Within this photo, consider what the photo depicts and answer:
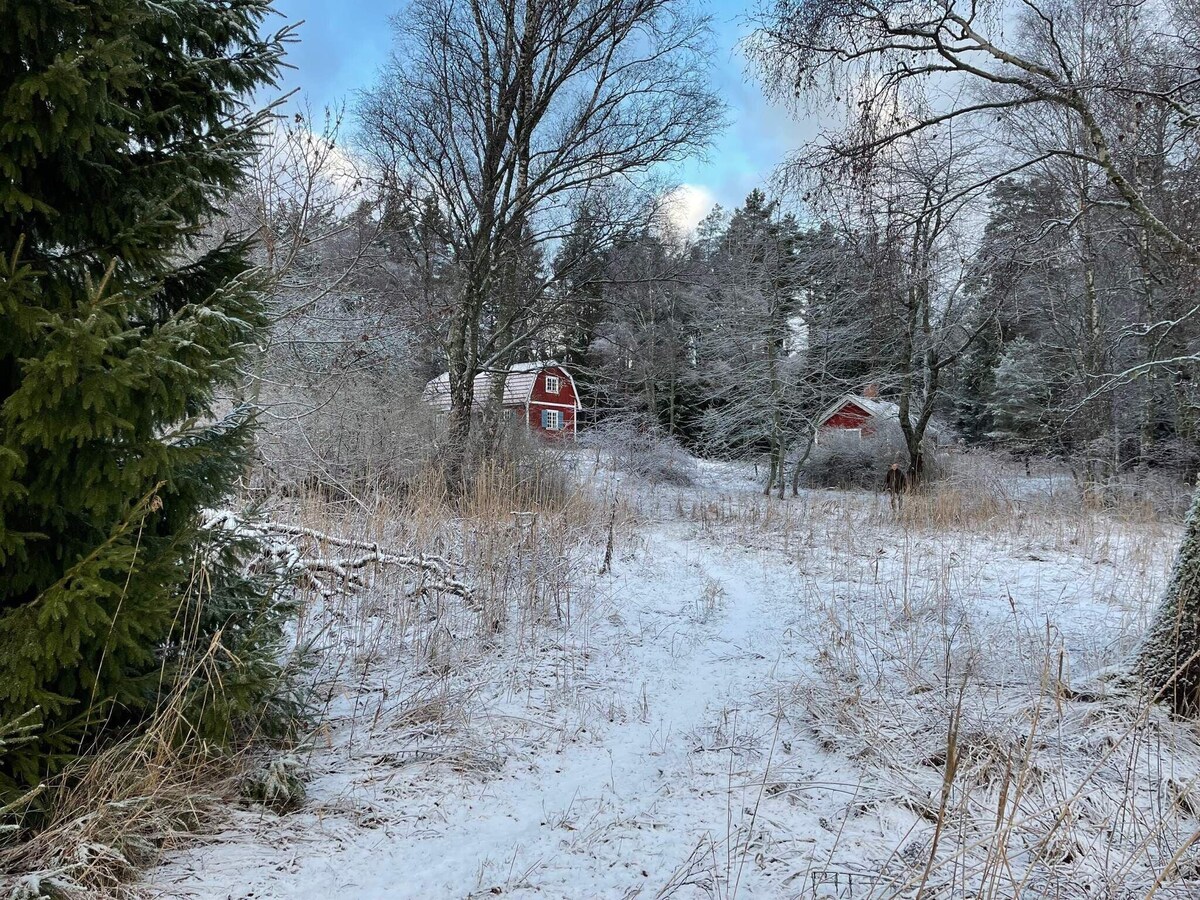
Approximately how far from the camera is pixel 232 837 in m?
1.95

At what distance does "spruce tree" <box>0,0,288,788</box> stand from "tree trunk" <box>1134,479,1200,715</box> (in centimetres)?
403

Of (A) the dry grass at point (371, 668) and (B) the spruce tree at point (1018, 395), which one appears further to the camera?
(B) the spruce tree at point (1018, 395)

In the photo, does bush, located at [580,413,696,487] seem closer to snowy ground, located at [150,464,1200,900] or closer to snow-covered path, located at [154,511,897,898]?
snowy ground, located at [150,464,1200,900]

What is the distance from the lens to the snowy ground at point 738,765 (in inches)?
72.2

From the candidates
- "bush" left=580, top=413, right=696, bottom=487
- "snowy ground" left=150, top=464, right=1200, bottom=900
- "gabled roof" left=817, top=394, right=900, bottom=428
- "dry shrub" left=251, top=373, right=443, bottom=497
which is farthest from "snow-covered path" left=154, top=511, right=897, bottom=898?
"gabled roof" left=817, top=394, right=900, bottom=428

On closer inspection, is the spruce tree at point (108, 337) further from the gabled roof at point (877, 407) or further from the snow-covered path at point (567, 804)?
the gabled roof at point (877, 407)

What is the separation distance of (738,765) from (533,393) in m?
24.0

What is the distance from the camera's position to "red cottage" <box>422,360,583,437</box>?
10.4 metres

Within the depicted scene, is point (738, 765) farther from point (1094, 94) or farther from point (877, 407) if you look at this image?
point (877, 407)

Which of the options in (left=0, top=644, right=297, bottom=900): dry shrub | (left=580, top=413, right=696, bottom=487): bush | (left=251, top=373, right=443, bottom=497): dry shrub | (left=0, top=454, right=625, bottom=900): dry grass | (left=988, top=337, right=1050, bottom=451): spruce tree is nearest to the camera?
(left=0, top=644, right=297, bottom=900): dry shrub

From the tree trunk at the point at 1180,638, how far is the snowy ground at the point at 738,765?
0.26m

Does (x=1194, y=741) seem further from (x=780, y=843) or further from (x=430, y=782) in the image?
(x=430, y=782)

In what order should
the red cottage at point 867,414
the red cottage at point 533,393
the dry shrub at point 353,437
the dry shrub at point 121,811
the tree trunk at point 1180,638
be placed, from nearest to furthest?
the dry shrub at point 121,811 < the tree trunk at point 1180,638 < the dry shrub at point 353,437 < the red cottage at point 533,393 < the red cottage at point 867,414

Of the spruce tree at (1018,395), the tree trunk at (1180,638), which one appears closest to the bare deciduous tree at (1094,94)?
the tree trunk at (1180,638)
